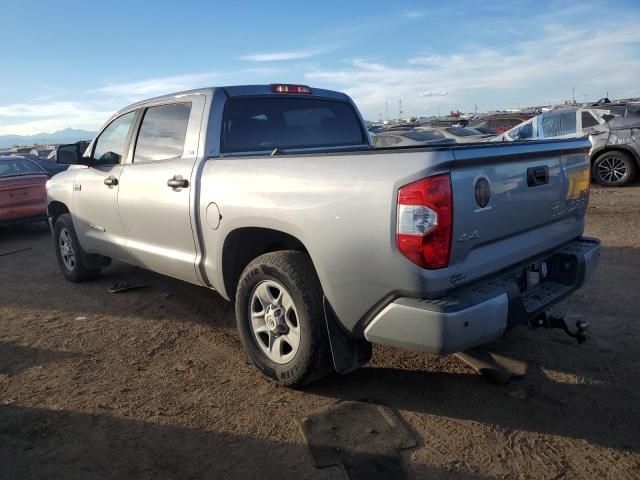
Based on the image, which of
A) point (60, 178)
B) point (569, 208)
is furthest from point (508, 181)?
point (60, 178)

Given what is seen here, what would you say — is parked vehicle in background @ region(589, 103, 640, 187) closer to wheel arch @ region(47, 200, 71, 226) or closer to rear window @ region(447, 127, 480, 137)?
rear window @ region(447, 127, 480, 137)

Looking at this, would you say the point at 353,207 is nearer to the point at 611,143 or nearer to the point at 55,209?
the point at 55,209

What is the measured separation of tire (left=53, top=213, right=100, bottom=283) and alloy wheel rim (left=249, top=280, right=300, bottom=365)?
10.6ft

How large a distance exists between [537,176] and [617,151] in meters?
9.18

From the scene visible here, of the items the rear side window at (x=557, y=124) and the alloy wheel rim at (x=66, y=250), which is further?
the rear side window at (x=557, y=124)

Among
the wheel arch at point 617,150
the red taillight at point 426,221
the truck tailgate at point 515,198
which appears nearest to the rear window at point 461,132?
the wheel arch at point 617,150

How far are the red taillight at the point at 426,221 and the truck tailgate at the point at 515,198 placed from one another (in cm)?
6

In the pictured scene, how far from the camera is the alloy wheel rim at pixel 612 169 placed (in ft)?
35.7

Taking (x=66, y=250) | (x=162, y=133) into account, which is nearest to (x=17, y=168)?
(x=66, y=250)

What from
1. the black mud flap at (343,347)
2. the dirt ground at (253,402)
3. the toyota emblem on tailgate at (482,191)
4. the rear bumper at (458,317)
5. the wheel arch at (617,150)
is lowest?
the dirt ground at (253,402)

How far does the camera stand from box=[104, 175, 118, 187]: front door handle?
4.78 meters

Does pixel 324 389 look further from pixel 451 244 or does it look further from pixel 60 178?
pixel 60 178

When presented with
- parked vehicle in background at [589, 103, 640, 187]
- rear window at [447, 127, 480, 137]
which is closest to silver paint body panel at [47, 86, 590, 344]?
parked vehicle in background at [589, 103, 640, 187]

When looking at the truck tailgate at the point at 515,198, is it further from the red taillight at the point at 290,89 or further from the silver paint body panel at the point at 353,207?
the red taillight at the point at 290,89
